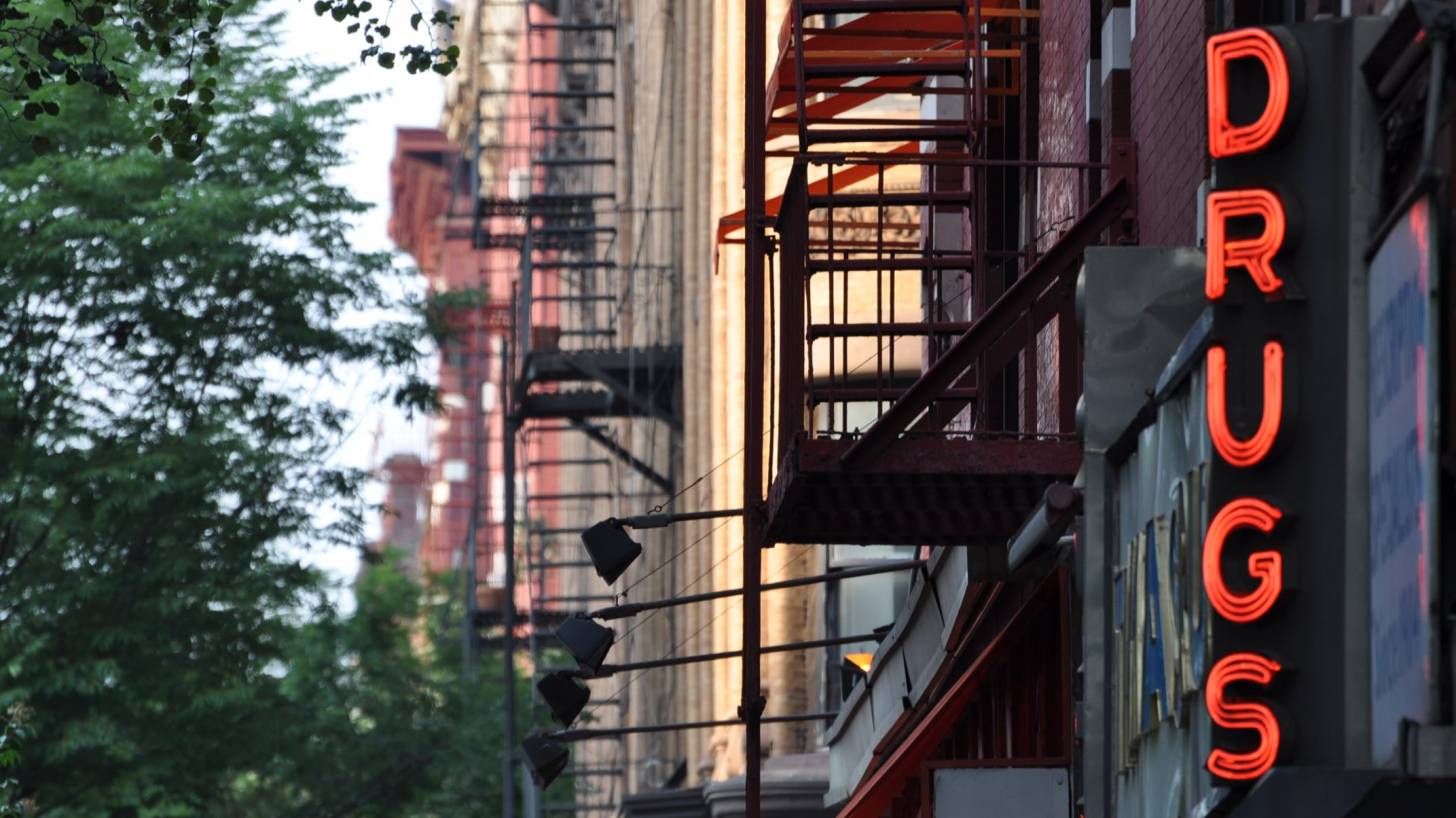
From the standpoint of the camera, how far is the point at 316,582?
3180 cm

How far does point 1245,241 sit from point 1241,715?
1.18 metres

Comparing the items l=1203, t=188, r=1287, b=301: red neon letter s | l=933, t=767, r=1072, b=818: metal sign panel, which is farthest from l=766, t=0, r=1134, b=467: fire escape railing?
l=1203, t=188, r=1287, b=301: red neon letter s

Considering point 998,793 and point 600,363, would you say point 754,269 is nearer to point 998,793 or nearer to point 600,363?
point 998,793

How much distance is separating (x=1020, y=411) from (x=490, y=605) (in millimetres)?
42020

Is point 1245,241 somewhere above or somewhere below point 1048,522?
above

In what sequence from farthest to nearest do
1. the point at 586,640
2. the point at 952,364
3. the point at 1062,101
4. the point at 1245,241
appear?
the point at 586,640
the point at 1062,101
the point at 952,364
the point at 1245,241

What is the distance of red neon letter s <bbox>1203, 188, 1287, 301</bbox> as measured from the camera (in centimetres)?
716

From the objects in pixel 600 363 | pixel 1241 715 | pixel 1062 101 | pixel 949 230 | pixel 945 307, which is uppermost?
pixel 1062 101

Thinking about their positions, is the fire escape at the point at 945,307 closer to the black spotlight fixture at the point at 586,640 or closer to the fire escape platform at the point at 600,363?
the black spotlight fixture at the point at 586,640

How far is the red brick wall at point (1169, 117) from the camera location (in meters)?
10.9

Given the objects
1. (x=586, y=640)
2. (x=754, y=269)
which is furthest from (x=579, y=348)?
(x=754, y=269)

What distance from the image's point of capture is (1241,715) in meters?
7.09

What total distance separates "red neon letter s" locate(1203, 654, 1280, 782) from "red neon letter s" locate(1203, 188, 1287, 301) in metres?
0.91

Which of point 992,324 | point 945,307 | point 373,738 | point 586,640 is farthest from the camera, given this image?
point 373,738
